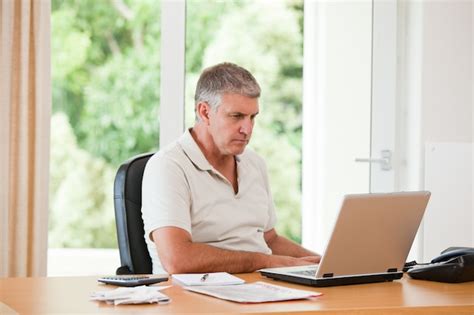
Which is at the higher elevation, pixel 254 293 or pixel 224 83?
pixel 224 83

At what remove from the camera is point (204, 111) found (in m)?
2.85

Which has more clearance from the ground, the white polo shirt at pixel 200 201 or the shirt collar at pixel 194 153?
the shirt collar at pixel 194 153

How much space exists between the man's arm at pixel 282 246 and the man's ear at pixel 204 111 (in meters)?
0.49

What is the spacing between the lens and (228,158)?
2.94 m

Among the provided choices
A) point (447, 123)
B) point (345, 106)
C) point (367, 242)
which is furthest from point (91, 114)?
point (367, 242)

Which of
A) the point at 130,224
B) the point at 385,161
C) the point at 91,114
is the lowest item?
the point at 130,224

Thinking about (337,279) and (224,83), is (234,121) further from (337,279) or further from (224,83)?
(337,279)

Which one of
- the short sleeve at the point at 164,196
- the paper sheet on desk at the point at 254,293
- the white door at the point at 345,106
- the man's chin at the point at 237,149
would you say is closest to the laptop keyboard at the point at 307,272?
the paper sheet on desk at the point at 254,293

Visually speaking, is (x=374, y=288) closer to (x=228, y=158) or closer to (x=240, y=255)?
(x=240, y=255)

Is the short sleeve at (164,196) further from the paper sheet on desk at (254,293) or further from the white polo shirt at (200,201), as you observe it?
the paper sheet on desk at (254,293)

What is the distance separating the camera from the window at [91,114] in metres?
7.70

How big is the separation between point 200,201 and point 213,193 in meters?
0.06

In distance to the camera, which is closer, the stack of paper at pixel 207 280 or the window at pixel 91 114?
the stack of paper at pixel 207 280

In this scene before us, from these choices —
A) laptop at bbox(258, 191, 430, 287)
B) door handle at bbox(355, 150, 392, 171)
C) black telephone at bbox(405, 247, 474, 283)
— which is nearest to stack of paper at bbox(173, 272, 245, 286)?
laptop at bbox(258, 191, 430, 287)
